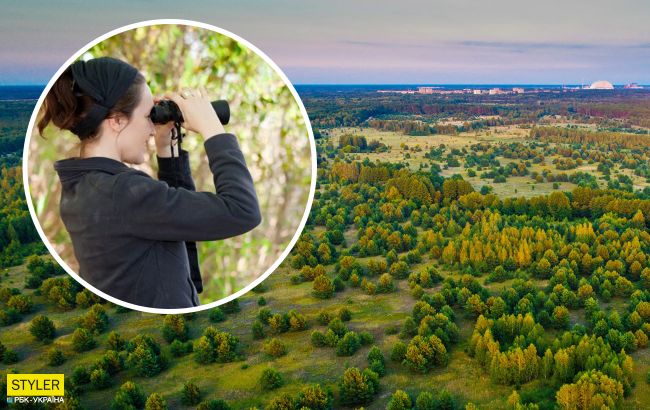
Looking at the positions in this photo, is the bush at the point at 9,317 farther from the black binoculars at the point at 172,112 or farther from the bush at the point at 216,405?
the black binoculars at the point at 172,112

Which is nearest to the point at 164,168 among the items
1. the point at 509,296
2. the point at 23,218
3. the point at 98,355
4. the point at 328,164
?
the point at 98,355

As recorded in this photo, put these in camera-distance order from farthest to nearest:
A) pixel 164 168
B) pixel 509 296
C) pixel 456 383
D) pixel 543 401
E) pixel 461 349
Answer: pixel 509 296 → pixel 461 349 → pixel 456 383 → pixel 543 401 → pixel 164 168

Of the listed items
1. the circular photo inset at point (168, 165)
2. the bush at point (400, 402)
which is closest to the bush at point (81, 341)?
the bush at point (400, 402)

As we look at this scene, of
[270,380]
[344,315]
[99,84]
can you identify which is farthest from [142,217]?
[344,315]

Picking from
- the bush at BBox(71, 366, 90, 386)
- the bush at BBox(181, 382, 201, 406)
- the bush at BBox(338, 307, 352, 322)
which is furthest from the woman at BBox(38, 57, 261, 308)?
the bush at BBox(338, 307, 352, 322)

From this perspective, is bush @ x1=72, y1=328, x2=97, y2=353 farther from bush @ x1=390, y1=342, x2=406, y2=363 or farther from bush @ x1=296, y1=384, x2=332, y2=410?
bush @ x1=390, y1=342, x2=406, y2=363

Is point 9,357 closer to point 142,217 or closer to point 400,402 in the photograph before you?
point 400,402

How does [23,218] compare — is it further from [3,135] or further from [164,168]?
[164,168]
